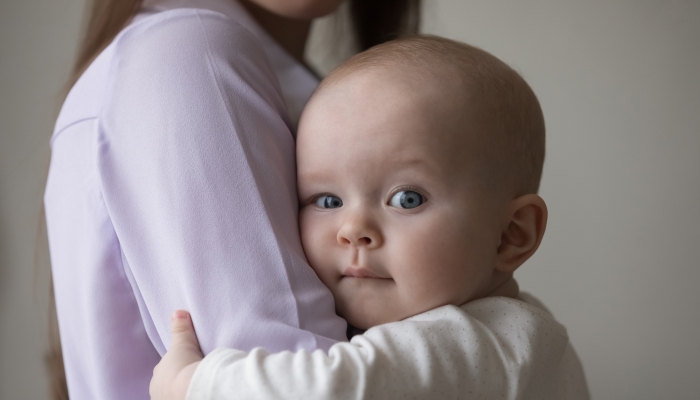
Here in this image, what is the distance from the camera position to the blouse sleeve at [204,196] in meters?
0.70

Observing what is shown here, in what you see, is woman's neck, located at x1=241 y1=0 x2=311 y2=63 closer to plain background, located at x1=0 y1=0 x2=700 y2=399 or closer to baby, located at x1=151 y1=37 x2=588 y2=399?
baby, located at x1=151 y1=37 x2=588 y2=399

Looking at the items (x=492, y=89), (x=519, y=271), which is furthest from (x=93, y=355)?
(x=519, y=271)

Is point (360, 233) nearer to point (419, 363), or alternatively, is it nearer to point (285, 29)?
point (419, 363)

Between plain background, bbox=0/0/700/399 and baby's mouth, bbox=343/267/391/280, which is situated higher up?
baby's mouth, bbox=343/267/391/280

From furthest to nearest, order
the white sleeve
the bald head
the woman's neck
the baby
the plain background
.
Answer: the plain background → the woman's neck → the bald head → the baby → the white sleeve

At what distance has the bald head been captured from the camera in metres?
Answer: 0.89

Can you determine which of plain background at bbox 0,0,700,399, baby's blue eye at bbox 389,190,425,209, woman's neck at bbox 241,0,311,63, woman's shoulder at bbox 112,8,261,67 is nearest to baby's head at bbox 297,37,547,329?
baby's blue eye at bbox 389,190,425,209

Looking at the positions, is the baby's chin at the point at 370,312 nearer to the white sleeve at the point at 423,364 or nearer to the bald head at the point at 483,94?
the white sleeve at the point at 423,364

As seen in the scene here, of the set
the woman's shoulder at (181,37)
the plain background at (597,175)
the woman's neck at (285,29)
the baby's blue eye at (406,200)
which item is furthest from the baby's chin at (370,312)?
the plain background at (597,175)

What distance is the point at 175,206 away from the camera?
712mm

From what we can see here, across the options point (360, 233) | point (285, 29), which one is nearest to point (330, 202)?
point (360, 233)

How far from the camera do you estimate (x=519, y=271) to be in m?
2.26

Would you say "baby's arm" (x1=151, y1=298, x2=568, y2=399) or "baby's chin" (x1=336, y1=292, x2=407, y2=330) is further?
"baby's chin" (x1=336, y1=292, x2=407, y2=330)

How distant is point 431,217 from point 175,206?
0.32m
